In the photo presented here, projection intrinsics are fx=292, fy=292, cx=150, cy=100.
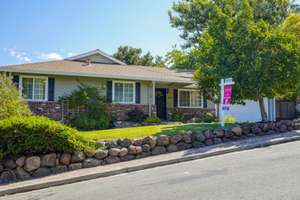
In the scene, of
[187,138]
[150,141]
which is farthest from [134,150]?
[187,138]

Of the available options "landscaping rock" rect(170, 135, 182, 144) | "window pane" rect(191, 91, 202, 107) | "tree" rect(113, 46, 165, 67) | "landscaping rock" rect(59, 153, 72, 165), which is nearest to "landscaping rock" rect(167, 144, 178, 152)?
"landscaping rock" rect(170, 135, 182, 144)

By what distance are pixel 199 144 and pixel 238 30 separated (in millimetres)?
5532

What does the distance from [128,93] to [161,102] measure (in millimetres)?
2917

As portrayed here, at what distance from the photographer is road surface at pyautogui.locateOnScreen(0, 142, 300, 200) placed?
527 centimetres

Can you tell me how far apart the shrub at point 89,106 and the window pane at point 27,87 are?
1.57 m

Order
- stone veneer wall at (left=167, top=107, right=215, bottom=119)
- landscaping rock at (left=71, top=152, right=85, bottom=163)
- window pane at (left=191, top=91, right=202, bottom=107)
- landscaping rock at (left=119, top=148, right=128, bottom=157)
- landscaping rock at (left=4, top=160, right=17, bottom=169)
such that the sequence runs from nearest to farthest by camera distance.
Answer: landscaping rock at (left=4, top=160, right=17, bottom=169)
landscaping rock at (left=71, top=152, right=85, bottom=163)
landscaping rock at (left=119, top=148, right=128, bottom=157)
stone veneer wall at (left=167, top=107, right=215, bottom=119)
window pane at (left=191, top=91, right=202, bottom=107)

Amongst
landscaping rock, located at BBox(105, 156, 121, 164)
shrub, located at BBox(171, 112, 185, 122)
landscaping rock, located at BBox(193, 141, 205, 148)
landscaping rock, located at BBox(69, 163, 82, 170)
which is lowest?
landscaping rock, located at BBox(69, 163, 82, 170)

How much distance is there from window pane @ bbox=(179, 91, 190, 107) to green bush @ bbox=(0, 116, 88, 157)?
457 inches

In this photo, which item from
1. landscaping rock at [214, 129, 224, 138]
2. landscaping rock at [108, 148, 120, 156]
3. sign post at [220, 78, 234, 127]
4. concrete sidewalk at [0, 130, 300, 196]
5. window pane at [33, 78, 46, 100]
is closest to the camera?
concrete sidewalk at [0, 130, 300, 196]

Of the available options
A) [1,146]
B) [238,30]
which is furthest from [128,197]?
[238,30]

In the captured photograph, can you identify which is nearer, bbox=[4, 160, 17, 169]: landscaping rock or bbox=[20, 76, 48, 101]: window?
bbox=[4, 160, 17, 169]: landscaping rock

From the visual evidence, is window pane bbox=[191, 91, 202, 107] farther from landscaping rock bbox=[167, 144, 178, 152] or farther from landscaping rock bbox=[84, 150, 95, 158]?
landscaping rock bbox=[84, 150, 95, 158]

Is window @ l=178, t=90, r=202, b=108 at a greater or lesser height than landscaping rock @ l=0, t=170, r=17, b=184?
greater

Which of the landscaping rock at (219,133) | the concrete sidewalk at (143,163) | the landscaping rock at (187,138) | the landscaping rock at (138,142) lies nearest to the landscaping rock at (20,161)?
the concrete sidewalk at (143,163)
